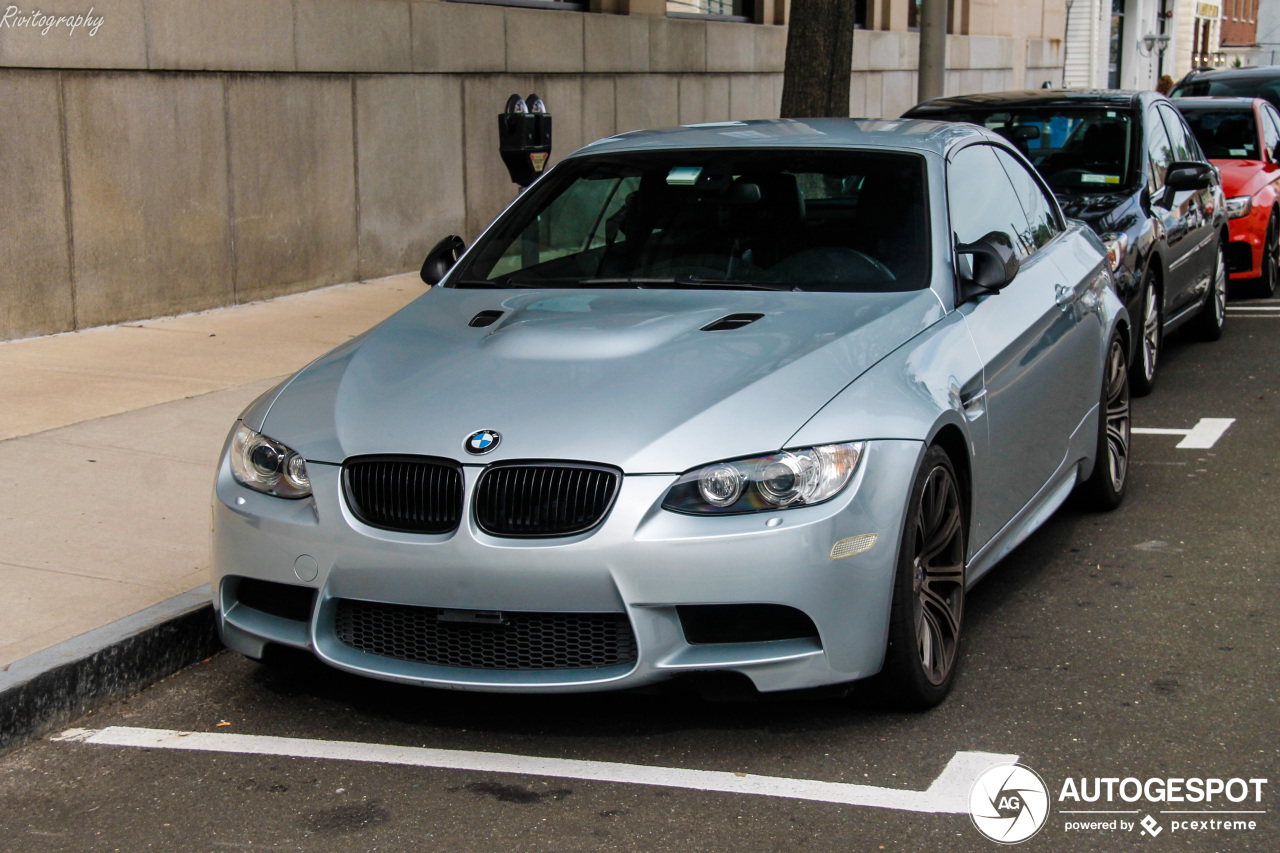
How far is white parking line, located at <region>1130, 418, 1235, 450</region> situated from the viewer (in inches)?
306

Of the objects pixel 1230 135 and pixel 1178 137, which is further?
pixel 1230 135

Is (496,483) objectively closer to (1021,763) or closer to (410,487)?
(410,487)

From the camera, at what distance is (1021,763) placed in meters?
3.96

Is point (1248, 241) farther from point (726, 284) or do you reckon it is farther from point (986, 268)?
point (726, 284)

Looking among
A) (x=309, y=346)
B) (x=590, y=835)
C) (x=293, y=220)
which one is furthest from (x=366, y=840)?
(x=293, y=220)

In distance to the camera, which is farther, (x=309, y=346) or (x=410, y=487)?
(x=309, y=346)

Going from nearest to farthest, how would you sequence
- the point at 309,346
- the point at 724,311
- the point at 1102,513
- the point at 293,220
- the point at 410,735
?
1. the point at 410,735
2. the point at 724,311
3. the point at 1102,513
4. the point at 309,346
5. the point at 293,220

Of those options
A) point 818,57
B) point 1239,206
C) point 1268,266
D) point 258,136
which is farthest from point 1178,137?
point 258,136

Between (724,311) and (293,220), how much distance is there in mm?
7998

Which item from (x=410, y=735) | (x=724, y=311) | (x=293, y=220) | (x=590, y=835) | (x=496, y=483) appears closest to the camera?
(x=590, y=835)

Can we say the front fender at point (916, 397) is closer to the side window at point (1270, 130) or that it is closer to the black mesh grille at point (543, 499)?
the black mesh grille at point (543, 499)

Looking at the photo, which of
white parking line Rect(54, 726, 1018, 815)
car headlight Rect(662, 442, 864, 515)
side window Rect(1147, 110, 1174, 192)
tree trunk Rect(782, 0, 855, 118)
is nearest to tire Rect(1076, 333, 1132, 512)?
white parking line Rect(54, 726, 1018, 815)

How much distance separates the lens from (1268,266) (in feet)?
43.0

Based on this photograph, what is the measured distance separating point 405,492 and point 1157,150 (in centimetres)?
686
